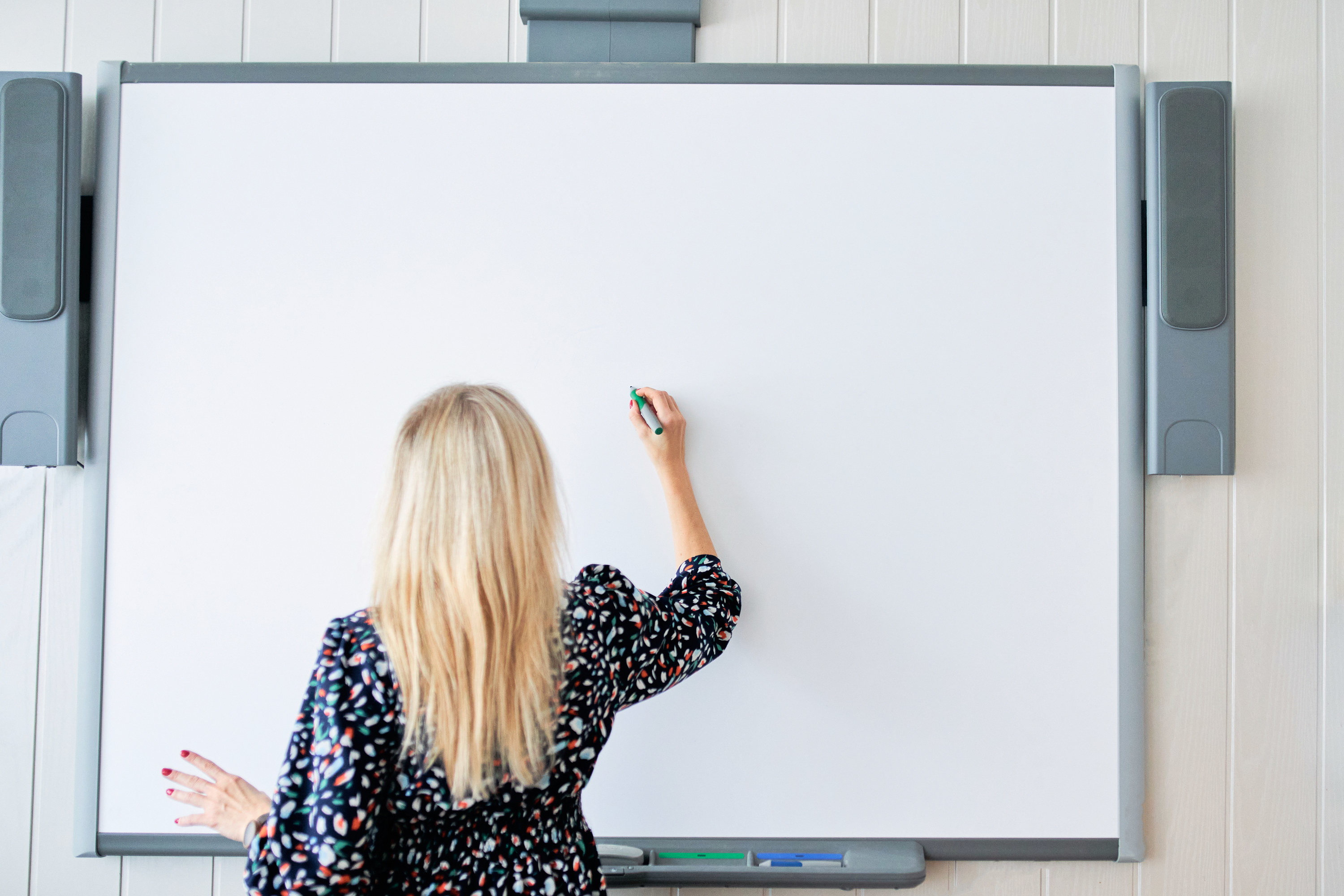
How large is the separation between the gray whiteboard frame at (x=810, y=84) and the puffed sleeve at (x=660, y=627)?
34 centimetres

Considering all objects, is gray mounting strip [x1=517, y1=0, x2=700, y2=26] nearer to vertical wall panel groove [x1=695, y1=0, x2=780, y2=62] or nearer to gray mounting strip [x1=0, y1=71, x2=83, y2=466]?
vertical wall panel groove [x1=695, y1=0, x2=780, y2=62]

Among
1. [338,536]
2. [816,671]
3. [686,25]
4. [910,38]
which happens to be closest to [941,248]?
[910,38]

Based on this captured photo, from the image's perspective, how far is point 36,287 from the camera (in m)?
1.01

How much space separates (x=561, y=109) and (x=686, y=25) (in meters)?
0.22

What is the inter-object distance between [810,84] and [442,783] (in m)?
0.95

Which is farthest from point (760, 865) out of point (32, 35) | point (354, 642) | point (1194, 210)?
point (32, 35)

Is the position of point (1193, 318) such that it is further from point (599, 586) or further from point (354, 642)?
point (354, 642)

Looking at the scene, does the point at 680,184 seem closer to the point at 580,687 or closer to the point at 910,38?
the point at 910,38

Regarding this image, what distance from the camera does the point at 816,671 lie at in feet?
3.38

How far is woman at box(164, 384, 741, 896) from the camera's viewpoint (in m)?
0.67

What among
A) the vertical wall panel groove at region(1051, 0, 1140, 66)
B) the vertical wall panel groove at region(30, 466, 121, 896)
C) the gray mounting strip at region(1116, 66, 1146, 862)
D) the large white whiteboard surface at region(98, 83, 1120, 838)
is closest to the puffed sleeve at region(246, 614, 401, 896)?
the large white whiteboard surface at region(98, 83, 1120, 838)

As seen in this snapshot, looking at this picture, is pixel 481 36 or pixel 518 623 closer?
pixel 518 623

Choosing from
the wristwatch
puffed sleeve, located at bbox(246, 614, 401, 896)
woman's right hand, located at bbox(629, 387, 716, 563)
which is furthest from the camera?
woman's right hand, located at bbox(629, 387, 716, 563)

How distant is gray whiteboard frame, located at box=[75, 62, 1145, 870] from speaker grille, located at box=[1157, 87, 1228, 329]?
1.3 inches
